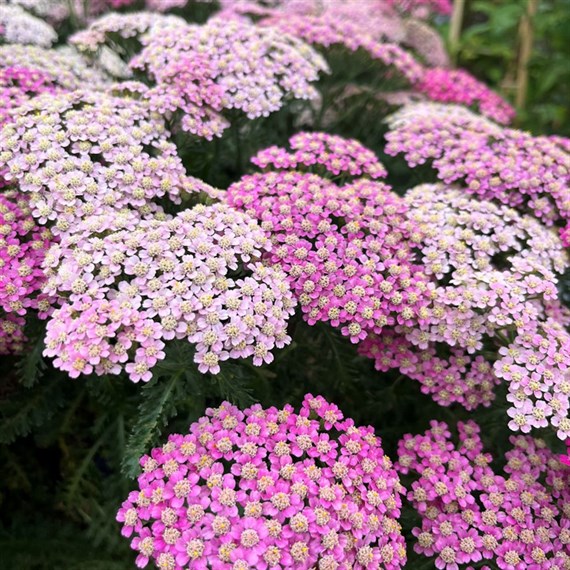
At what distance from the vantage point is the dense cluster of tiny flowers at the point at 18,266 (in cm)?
168

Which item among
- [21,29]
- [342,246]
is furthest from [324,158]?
[21,29]

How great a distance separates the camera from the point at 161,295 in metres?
1.53

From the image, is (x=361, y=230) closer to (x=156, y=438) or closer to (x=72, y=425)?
(x=156, y=438)

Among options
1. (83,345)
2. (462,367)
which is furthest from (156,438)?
(462,367)

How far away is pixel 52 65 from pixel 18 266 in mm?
1196

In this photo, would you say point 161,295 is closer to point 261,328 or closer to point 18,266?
point 261,328

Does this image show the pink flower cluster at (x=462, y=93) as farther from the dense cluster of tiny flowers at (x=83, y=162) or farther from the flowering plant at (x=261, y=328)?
the dense cluster of tiny flowers at (x=83, y=162)

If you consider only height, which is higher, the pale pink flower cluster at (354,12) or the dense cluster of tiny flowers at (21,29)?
the pale pink flower cluster at (354,12)

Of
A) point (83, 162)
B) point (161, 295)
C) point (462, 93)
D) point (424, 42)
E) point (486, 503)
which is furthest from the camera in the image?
point (424, 42)

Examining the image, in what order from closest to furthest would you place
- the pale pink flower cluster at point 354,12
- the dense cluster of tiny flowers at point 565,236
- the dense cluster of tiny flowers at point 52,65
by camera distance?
the dense cluster of tiny flowers at point 565,236 < the dense cluster of tiny flowers at point 52,65 < the pale pink flower cluster at point 354,12

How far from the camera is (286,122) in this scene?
302 cm

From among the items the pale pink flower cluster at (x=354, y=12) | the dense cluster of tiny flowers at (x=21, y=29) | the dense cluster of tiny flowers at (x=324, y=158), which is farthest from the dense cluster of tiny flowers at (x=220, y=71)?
the pale pink flower cluster at (x=354, y=12)

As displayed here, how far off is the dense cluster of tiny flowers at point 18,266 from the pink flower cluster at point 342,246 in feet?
2.11

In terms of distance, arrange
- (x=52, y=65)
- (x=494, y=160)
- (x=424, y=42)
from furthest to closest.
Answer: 1. (x=424, y=42)
2. (x=52, y=65)
3. (x=494, y=160)
